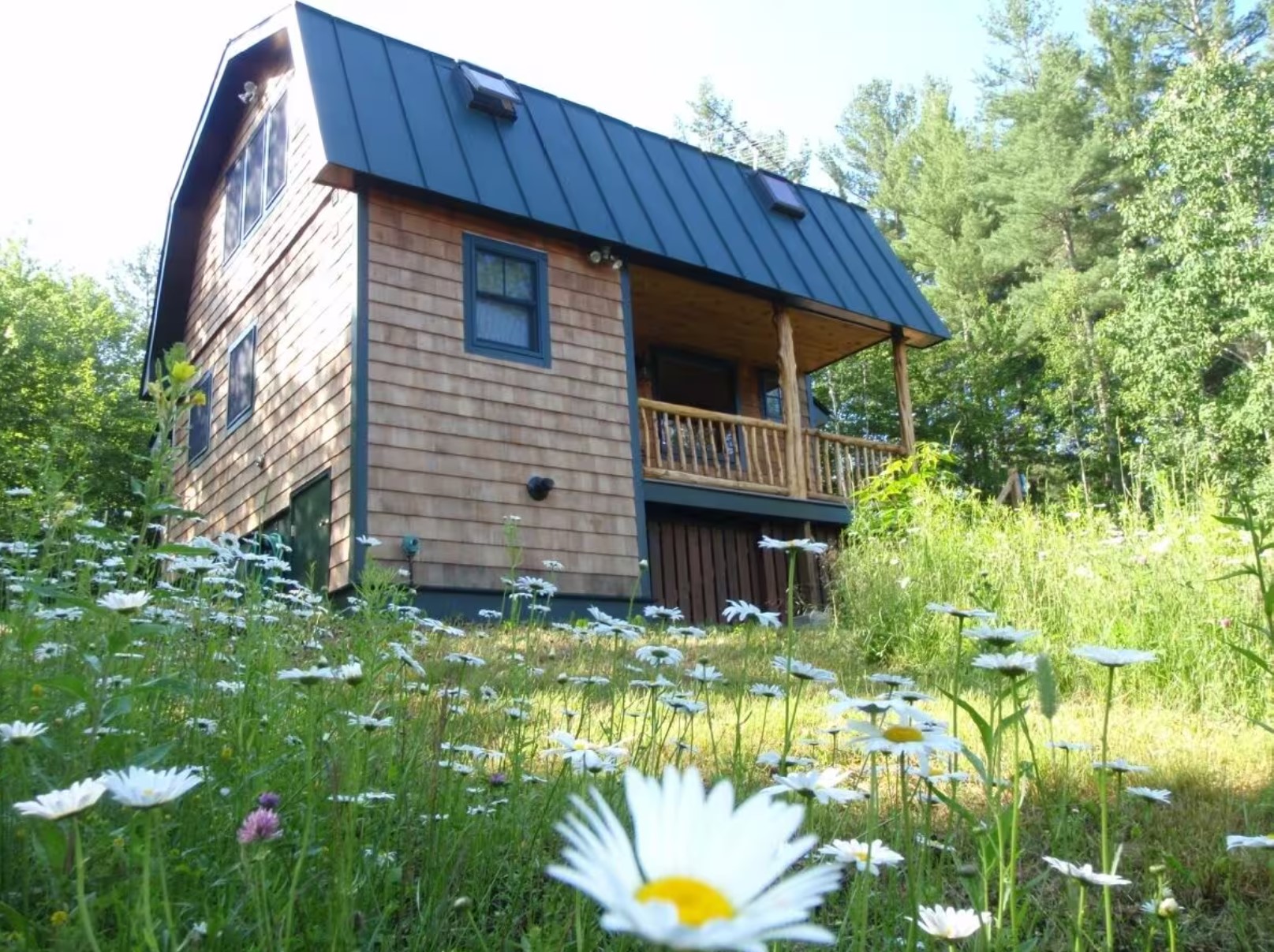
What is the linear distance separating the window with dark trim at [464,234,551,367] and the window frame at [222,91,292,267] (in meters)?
2.94

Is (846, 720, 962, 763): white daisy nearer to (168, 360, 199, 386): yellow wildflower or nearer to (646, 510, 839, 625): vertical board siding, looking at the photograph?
(168, 360, 199, 386): yellow wildflower

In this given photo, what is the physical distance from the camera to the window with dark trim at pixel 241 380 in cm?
1320

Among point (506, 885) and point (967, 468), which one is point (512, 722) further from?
point (967, 468)

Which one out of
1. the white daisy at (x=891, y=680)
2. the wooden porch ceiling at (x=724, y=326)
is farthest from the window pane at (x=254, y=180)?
the white daisy at (x=891, y=680)

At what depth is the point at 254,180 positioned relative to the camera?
13.8 meters

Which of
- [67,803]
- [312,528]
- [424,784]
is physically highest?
[312,528]

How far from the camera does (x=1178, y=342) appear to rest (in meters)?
24.0

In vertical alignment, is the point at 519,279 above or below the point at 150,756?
above

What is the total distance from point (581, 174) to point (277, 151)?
387 cm

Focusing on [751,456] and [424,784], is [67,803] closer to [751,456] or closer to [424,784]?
[424,784]

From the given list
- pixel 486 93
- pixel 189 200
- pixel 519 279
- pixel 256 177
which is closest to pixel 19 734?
pixel 519 279

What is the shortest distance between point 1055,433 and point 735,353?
1662cm

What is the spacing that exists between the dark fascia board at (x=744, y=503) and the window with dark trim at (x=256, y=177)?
5.90m

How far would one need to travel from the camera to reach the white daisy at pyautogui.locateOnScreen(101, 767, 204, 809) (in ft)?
3.92
